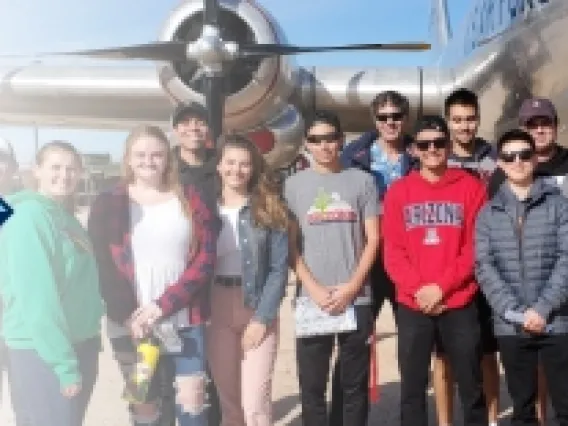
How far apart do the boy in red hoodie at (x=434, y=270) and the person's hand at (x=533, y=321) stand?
0.28 metres

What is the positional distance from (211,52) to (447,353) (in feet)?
13.3

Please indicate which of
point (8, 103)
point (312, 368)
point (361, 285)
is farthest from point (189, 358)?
point (8, 103)

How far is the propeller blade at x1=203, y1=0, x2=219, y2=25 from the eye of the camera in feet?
22.5

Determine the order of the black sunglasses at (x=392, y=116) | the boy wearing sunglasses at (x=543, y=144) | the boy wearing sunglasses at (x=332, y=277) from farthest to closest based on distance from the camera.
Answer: the black sunglasses at (x=392, y=116)
the boy wearing sunglasses at (x=543, y=144)
the boy wearing sunglasses at (x=332, y=277)

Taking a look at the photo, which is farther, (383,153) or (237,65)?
(237,65)

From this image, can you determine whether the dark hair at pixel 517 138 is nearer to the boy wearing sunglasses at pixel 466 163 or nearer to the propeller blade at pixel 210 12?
the boy wearing sunglasses at pixel 466 163

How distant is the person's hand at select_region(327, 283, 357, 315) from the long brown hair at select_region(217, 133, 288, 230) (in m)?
0.43

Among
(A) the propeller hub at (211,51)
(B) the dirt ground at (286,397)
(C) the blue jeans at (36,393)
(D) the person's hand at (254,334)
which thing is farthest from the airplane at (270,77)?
(C) the blue jeans at (36,393)

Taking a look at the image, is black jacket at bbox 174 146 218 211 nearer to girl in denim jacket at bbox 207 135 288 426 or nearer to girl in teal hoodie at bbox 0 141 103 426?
girl in denim jacket at bbox 207 135 288 426

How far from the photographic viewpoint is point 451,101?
12.4ft

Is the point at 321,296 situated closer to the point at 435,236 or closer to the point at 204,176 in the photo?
the point at 435,236

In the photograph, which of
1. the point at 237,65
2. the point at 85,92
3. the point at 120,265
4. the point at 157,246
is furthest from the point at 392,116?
the point at 85,92

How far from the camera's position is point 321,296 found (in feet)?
11.1

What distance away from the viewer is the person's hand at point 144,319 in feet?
9.46
